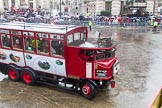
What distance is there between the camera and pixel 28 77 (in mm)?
11969

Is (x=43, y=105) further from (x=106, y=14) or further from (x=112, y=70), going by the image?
(x=106, y=14)

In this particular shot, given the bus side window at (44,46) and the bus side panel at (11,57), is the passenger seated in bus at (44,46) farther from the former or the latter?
the bus side panel at (11,57)

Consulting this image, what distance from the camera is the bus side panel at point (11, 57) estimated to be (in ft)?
39.4

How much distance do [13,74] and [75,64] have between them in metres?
3.61

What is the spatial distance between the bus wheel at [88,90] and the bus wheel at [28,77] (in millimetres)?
2448

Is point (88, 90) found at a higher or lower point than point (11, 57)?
lower

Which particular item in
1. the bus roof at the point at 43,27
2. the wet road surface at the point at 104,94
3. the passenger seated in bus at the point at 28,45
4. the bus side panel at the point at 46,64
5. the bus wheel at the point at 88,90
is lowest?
the wet road surface at the point at 104,94

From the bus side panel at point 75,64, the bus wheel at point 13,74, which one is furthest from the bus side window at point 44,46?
the bus wheel at point 13,74

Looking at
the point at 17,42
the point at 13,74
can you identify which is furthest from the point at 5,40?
the point at 13,74

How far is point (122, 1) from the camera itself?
4650 cm

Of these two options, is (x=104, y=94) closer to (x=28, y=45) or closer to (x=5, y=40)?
(x=28, y=45)

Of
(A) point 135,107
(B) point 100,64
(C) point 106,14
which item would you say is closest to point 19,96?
(B) point 100,64

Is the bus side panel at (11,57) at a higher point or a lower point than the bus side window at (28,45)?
lower

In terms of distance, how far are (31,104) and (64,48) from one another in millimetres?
2482
